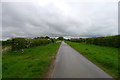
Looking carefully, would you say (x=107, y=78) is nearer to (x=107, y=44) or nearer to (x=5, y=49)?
(x=5, y=49)

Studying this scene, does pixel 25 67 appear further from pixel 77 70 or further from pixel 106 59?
pixel 106 59

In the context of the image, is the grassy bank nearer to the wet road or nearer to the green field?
the wet road

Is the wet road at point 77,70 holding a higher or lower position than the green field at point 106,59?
lower

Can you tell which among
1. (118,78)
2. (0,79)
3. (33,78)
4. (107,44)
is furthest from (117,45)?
(0,79)

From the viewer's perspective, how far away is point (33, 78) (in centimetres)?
489

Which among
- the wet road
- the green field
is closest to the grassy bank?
the wet road

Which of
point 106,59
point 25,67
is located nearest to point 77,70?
point 25,67

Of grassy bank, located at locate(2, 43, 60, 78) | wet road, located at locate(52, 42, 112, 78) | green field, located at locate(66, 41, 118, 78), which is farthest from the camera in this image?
green field, located at locate(66, 41, 118, 78)

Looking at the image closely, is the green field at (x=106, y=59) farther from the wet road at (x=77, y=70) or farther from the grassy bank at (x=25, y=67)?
the grassy bank at (x=25, y=67)

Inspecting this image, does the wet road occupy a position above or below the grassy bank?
above

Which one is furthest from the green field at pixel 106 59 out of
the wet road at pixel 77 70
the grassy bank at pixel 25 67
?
the grassy bank at pixel 25 67

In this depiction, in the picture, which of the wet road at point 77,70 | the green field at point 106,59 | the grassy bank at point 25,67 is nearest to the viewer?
the wet road at point 77,70

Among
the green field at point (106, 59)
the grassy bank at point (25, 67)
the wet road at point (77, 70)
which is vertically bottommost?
the grassy bank at point (25, 67)

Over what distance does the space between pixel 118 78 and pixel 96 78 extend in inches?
43.2
